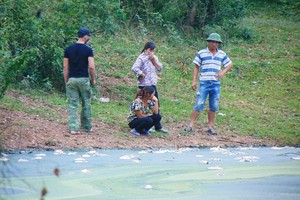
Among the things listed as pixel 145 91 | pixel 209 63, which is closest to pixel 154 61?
pixel 145 91

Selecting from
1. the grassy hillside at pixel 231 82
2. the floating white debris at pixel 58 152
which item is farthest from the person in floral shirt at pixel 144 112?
A: the floating white debris at pixel 58 152

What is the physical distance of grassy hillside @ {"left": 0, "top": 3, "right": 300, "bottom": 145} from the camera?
48.8 ft

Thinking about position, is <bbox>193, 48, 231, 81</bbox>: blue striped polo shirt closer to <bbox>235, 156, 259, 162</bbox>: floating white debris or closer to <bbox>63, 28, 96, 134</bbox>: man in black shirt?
<bbox>63, 28, 96, 134</bbox>: man in black shirt

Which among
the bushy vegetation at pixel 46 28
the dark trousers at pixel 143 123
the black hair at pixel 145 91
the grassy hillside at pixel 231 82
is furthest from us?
the grassy hillside at pixel 231 82

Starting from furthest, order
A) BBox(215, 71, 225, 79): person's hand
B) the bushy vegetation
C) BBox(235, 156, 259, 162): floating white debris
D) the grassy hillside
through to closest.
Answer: the grassy hillside, the bushy vegetation, BBox(215, 71, 225, 79): person's hand, BBox(235, 156, 259, 162): floating white debris

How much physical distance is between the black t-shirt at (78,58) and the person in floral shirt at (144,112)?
121 centimetres

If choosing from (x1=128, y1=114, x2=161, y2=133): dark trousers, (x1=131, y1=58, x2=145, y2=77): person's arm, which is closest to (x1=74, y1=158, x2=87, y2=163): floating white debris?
(x1=128, y1=114, x2=161, y2=133): dark trousers

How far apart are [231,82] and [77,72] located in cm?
882

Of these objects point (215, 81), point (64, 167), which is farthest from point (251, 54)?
point (64, 167)

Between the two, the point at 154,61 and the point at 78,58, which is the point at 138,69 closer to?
the point at 154,61

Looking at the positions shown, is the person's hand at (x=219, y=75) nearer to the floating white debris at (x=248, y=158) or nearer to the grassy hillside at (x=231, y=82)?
the grassy hillside at (x=231, y=82)

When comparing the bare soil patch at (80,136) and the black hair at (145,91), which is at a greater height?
the black hair at (145,91)

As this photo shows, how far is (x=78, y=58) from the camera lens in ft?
38.5

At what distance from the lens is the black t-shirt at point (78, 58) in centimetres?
1174
